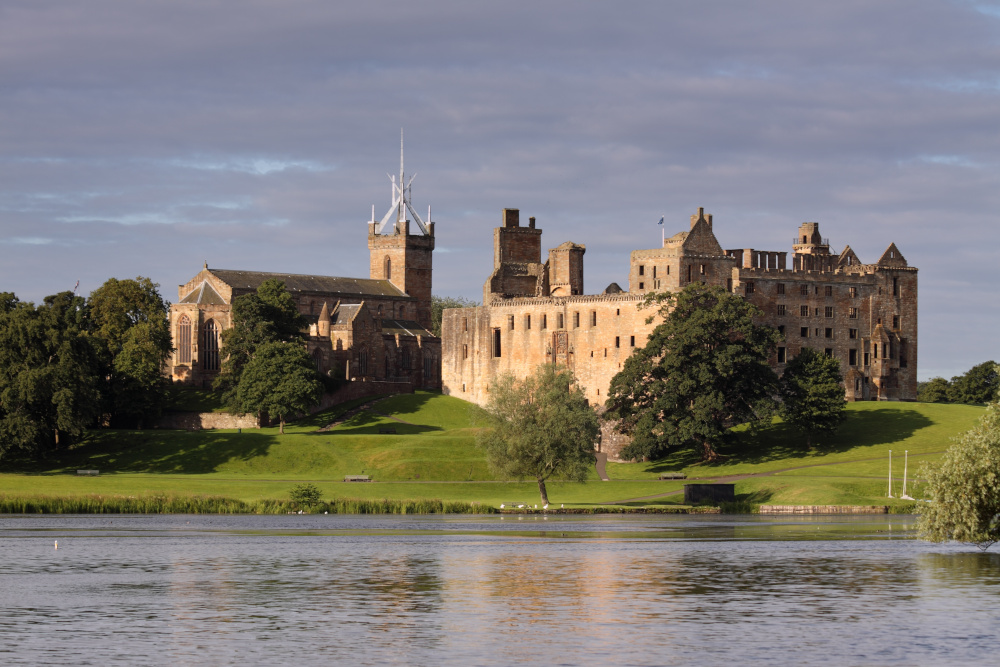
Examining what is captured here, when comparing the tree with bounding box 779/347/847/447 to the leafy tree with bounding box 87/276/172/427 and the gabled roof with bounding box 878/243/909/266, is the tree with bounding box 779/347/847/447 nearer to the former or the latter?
the gabled roof with bounding box 878/243/909/266

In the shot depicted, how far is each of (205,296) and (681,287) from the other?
160 feet

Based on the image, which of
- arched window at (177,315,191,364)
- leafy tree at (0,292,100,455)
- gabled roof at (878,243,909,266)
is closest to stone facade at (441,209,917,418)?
gabled roof at (878,243,909,266)

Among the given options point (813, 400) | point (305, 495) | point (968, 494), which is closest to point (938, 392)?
point (813, 400)

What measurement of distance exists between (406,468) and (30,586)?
189ft

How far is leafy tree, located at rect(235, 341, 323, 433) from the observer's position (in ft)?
392

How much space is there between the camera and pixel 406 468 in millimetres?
102938

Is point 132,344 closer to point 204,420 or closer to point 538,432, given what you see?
point 204,420

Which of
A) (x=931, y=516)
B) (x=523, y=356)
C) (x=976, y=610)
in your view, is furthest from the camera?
(x=523, y=356)

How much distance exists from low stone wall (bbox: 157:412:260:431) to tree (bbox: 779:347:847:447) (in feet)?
147

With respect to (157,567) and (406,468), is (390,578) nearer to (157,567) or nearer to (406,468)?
(157,567)

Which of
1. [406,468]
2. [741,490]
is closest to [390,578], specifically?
[741,490]

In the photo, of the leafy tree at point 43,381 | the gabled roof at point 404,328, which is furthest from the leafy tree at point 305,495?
the gabled roof at point 404,328

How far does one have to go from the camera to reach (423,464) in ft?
340

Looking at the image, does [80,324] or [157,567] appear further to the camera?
[80,324]
